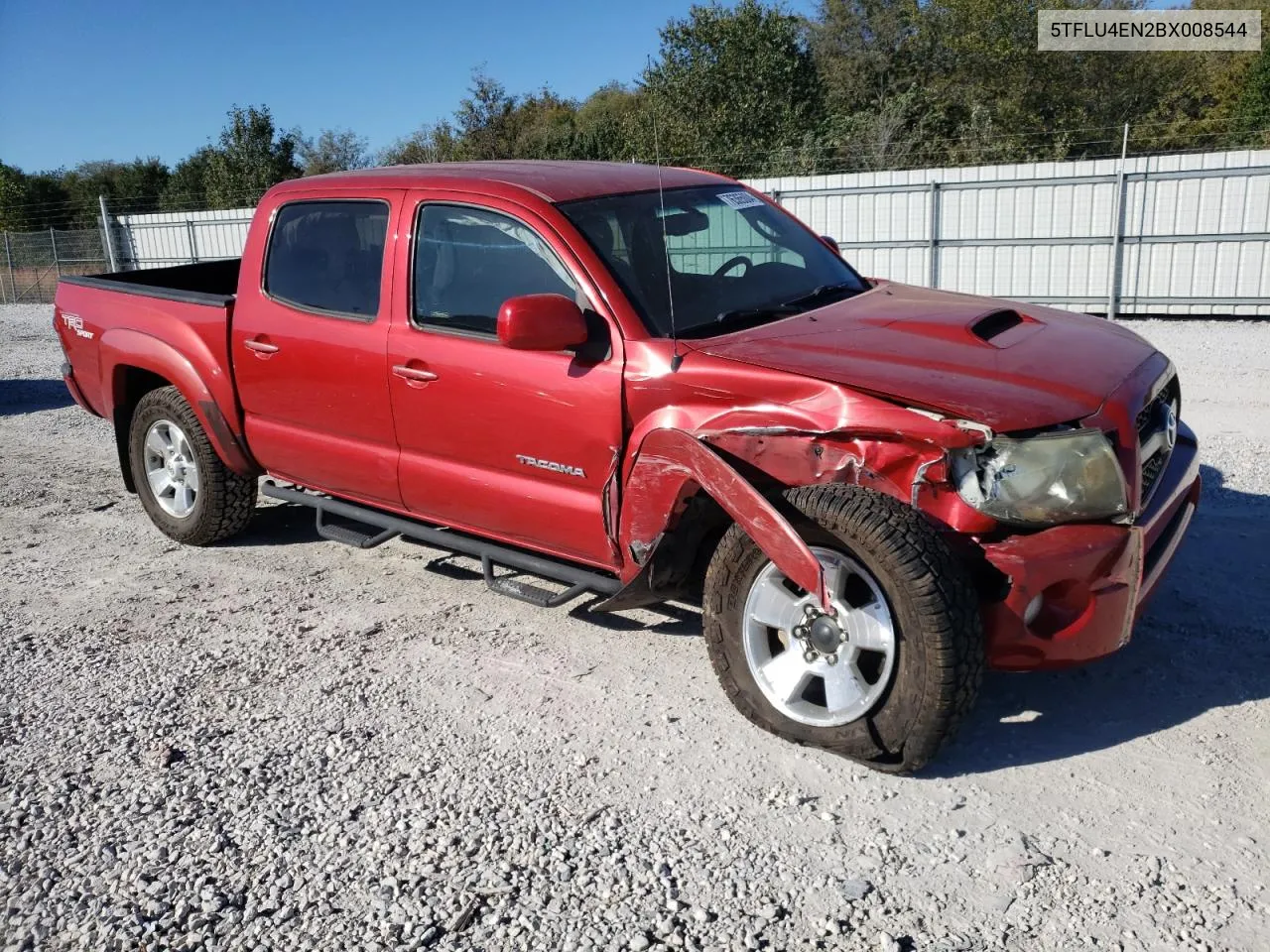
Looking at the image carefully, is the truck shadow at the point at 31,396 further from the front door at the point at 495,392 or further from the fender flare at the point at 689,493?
the fender flare at the point at 689,493

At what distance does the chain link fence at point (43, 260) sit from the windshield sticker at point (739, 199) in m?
23.2

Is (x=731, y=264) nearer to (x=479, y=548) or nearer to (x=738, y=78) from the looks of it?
(x=479, y=548)

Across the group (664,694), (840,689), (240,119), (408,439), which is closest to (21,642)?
(408,439)

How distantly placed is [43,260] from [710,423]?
1040 inches

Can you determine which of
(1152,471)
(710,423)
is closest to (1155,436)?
(1152,471)

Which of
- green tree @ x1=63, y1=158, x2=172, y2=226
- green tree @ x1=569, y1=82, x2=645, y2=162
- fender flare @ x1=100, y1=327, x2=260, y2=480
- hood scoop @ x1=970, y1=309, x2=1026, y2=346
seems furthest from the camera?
green tree @ x1=63, y1=158, x2=172, y2=226

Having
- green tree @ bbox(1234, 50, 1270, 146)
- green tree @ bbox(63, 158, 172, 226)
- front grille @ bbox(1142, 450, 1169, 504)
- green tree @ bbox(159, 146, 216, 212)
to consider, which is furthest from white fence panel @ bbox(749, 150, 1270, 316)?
green tree @ bbox(63, 158, 172, 226)

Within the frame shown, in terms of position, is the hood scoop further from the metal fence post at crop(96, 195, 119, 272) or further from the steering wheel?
the metal fence post at crop(96, 195, 119, 272)

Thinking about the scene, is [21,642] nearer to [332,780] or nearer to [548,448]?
[332,780]

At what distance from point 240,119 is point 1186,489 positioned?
33033mm

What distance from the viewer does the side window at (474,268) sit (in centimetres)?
409

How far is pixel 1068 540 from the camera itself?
3123 millimetres

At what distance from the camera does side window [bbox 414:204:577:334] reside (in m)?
4.09

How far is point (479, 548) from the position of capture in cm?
441
